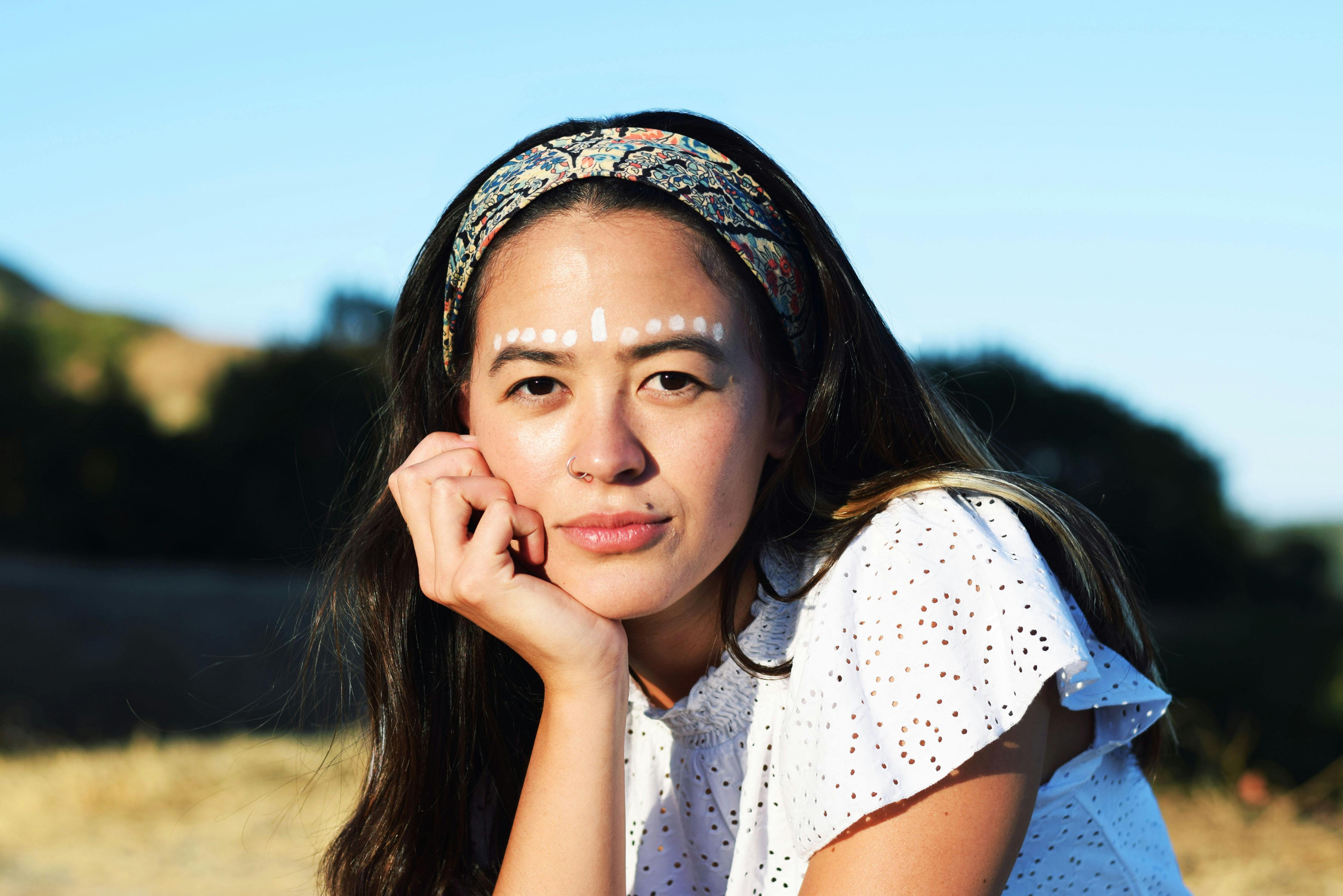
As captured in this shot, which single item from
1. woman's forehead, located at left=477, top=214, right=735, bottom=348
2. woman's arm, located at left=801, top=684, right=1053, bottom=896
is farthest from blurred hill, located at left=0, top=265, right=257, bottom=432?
woman's arm, located at left=801, top=684, right=1053, bottom=896

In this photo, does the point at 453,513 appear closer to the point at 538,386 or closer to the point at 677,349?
the point at 538,386

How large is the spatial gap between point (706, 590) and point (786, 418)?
420 millimetres

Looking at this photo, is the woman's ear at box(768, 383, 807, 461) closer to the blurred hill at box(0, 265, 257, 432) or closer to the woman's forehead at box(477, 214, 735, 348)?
the woman's forehead at box(477, 214, 735, 348)

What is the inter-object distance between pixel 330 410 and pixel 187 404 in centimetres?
125

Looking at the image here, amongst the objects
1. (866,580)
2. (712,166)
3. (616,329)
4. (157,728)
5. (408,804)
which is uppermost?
(712,166)

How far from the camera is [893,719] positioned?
73.3 inches

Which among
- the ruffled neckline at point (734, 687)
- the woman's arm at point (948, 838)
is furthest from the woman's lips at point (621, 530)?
the woman's arm at point (948, 838)

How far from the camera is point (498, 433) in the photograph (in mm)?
2199

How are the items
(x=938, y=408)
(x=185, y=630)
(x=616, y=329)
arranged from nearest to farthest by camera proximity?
Result: (x=616, y=329) → (x=938, y=408) → (x=185, y=630)

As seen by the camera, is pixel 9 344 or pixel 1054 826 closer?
pixel 1054 826

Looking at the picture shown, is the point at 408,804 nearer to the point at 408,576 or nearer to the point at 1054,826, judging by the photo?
the point at 408,576

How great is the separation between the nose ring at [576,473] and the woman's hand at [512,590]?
146 millimetres

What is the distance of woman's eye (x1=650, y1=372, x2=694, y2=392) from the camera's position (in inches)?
81.8

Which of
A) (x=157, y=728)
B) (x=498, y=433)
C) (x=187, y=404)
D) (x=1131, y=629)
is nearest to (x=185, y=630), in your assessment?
(x=157, y=728)
